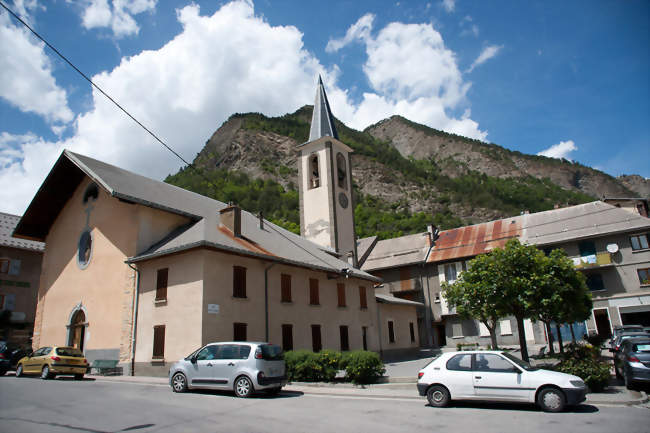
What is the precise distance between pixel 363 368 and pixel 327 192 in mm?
24891

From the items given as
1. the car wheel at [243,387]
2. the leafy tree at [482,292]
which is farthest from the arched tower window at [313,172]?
the car wheel at [243,387]

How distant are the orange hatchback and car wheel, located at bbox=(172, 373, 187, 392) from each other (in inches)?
261

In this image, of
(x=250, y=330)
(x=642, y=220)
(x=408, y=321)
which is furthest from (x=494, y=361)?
(x=642, y=220)

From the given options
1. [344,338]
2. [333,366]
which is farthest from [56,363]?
[344,338]

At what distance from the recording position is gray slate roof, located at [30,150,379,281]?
19922 millimetres

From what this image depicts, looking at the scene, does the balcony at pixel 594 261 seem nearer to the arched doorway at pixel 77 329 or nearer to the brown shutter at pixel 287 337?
the brown shutter at pixel 287 337

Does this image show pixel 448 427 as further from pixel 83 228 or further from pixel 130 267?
pixel 83 228

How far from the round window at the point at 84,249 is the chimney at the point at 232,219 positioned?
7291 millimetres

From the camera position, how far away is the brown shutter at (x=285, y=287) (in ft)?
74.9

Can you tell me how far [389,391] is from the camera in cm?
1342

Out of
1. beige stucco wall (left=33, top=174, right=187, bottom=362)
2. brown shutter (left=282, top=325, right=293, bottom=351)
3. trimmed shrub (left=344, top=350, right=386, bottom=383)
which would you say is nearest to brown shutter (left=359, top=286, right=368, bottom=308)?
brown shutter (left=282, top=325, right=293, bottom=351)

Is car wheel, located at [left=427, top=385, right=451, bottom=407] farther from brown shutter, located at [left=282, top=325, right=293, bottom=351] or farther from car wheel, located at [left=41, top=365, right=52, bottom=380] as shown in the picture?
car wheel, located at [left=41, top=365, right=52, bottom=380]

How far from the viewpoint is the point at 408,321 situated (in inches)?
1401

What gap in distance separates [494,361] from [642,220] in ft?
106
